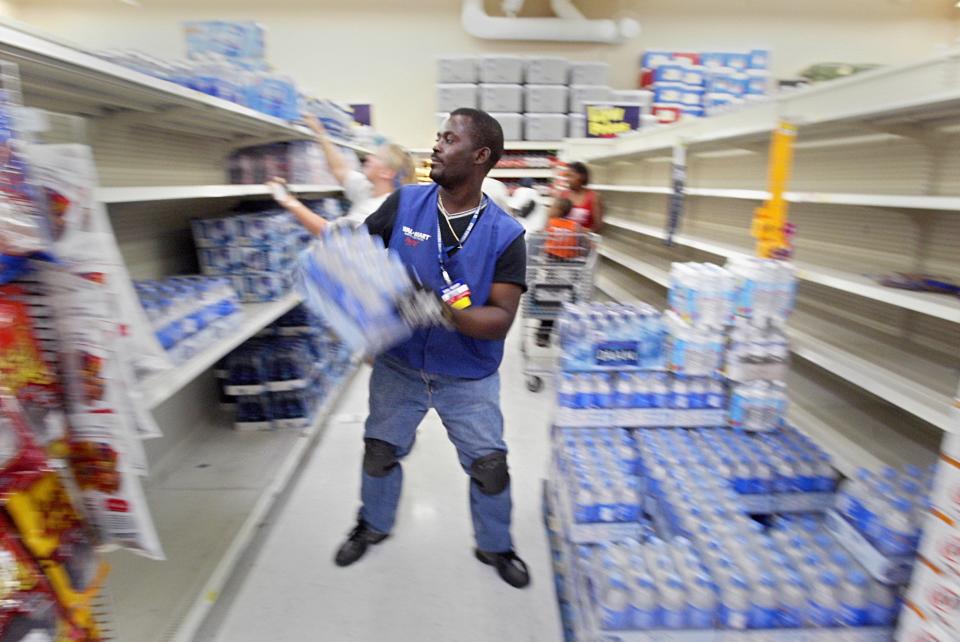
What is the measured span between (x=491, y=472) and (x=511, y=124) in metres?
6.45

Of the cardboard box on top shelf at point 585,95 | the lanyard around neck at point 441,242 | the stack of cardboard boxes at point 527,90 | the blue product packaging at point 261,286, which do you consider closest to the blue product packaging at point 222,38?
the blue product packaging at point 261,286

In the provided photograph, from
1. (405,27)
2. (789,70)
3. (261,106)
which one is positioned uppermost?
(405,27)

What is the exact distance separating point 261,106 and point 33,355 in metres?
2.19

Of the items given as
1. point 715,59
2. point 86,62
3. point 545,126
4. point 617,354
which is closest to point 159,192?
point 86,62

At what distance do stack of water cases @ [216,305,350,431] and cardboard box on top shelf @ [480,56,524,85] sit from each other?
5.22 metres

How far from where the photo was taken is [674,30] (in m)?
8.89

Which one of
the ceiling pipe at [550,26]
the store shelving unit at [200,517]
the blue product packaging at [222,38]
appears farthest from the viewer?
the ceiling pipe at [550,26]

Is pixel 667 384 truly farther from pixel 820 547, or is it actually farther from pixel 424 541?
pixel 424 541

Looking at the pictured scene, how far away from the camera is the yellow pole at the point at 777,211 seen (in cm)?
247

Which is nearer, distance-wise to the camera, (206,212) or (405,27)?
(206,212)

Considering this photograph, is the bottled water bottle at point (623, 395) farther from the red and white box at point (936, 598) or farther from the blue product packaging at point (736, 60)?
the blue product packaging at point (736, 60)

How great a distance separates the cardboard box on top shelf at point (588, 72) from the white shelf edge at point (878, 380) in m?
5.85

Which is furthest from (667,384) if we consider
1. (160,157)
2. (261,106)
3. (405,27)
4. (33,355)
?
(405,27)

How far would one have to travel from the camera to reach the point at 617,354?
2174 mm
